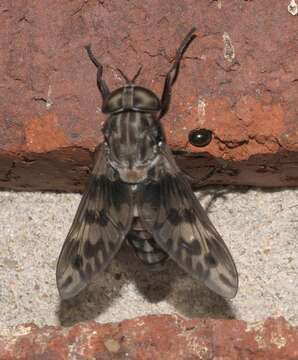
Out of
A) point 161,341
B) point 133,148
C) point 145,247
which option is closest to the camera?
point 161,341

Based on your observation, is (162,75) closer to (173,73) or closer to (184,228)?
(173,73)

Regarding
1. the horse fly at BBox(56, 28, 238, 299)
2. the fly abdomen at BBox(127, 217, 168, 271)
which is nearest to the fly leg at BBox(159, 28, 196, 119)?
the horse fly at BBox(56, 28, 238, 299)

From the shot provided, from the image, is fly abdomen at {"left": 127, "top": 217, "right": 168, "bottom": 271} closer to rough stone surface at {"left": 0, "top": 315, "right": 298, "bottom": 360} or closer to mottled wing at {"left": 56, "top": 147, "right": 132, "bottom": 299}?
mottled wing at {"left": 56, "top": 147, "right": 132, "bottom": 299}

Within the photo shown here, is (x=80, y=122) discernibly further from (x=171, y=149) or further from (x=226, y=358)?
(x=226, y=358)

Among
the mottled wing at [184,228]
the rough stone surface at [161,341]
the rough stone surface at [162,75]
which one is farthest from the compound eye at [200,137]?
the rough stone surface at [161,341]

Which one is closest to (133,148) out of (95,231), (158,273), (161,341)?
(95,231)

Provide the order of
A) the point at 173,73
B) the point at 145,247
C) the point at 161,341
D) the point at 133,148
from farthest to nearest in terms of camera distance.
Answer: the point at 133,148, the point at 145,247, the point at 173,73, the point at 161,341

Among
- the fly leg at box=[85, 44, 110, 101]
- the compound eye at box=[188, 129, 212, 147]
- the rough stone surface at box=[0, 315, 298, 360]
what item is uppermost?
the fly leg at box=[85, 44, 110, 101]
